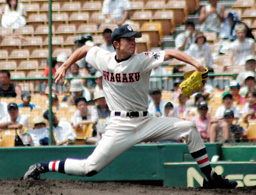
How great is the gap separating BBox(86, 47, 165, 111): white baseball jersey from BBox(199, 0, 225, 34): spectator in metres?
6.13

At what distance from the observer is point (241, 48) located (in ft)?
26.7

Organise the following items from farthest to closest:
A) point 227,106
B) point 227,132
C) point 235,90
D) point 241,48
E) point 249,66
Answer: point 241,48 < point 249,66 < point 235,90 < point 227,106 < point 227,132

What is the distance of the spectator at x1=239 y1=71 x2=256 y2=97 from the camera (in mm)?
7434

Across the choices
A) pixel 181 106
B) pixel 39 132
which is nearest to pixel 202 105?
pixel 181 106

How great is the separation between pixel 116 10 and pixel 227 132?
3.32 meters

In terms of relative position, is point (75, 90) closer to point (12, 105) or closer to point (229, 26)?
point (12, 105)

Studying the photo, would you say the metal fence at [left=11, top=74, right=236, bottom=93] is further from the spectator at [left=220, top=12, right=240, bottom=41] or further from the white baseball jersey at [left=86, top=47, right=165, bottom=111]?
the white baseball jersey at [left=86, top=47, right=165, bottom=111]

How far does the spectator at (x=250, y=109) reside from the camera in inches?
268

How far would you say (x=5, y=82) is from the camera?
7102mm

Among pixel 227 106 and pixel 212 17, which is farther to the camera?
pixel 212 17

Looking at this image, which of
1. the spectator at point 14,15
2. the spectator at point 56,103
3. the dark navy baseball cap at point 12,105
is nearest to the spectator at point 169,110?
the spectator at point 56,103

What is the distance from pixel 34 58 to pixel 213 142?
3.33m

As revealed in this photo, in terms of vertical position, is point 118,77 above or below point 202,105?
above

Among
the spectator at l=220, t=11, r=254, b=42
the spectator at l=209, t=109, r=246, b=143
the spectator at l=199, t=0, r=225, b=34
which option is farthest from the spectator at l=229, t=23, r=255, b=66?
the spectator at l=209, t=109, r=246, b=143
